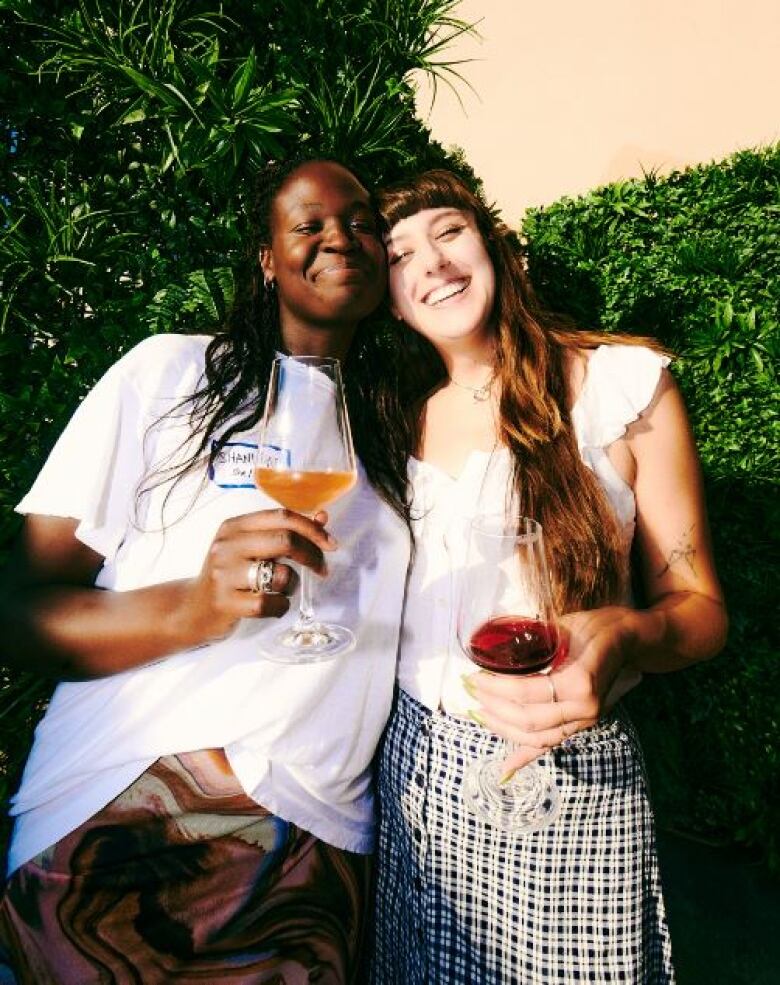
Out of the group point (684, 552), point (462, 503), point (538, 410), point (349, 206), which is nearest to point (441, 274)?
point (349, 206)

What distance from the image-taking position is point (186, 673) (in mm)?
1566

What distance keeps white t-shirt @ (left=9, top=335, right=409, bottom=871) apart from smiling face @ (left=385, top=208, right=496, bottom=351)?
759 millimetres

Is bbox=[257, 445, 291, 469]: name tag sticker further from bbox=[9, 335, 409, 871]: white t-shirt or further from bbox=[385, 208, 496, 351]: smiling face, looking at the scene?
bbox=[385, 208, 496, 351]: smiling face

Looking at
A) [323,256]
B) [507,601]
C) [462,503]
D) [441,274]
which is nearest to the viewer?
[507,601]

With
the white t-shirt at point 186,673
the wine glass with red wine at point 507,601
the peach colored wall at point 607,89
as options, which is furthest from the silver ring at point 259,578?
the peach colored wall at point 607,89

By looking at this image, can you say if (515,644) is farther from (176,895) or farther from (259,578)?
(176,895)

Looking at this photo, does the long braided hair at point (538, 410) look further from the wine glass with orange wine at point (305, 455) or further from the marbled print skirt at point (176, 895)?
the marbled print skirt at point (176, 895)

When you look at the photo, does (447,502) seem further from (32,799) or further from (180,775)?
(32,799)

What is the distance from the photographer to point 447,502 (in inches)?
74.6

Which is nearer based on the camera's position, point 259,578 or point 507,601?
point 507,601

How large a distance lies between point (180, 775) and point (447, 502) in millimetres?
983

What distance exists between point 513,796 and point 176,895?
0.81 metres

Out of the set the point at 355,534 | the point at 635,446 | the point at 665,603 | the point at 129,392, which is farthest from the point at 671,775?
the point at 129,392

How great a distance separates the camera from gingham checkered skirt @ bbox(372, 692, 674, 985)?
1546 millimetres
